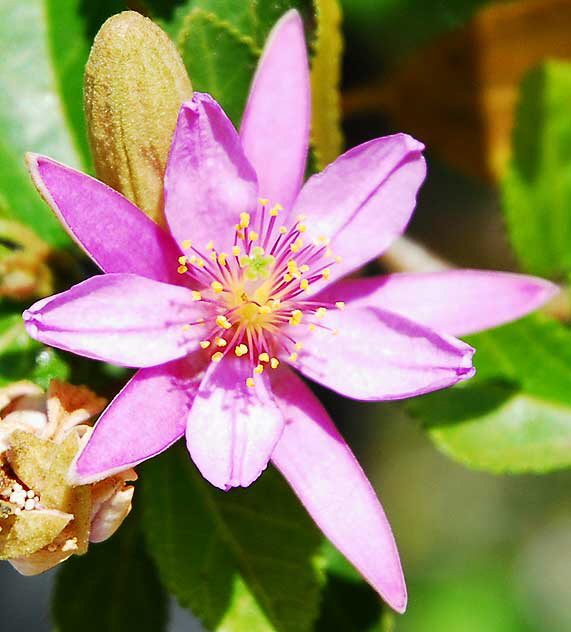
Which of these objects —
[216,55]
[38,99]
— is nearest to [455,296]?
[216,55]

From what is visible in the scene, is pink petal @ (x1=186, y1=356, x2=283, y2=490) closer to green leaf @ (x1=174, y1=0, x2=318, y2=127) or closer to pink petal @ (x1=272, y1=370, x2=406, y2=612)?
pink petal @ (x1=272, y1=370, x2=406, y2=612)

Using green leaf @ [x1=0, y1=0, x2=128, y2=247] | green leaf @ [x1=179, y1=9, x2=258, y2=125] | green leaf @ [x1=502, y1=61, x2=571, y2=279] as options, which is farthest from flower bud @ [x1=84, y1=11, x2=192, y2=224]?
green leaf @ [x1=502, y1=61, x2=571, y2=279]

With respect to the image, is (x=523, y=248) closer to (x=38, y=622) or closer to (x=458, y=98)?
(x=458, y=98)

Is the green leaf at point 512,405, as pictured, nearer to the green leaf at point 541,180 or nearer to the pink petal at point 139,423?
the green leaf at point 541,180

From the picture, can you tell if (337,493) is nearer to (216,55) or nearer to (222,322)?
(222,322)

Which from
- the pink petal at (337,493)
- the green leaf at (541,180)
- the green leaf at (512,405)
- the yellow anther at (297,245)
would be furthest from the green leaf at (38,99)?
the green leaf at (541,180)

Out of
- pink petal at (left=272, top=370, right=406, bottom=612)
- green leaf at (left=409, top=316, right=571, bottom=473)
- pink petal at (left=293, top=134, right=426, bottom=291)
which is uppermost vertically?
pink petal at (left=293, top=134, right=426, bottom=291)
